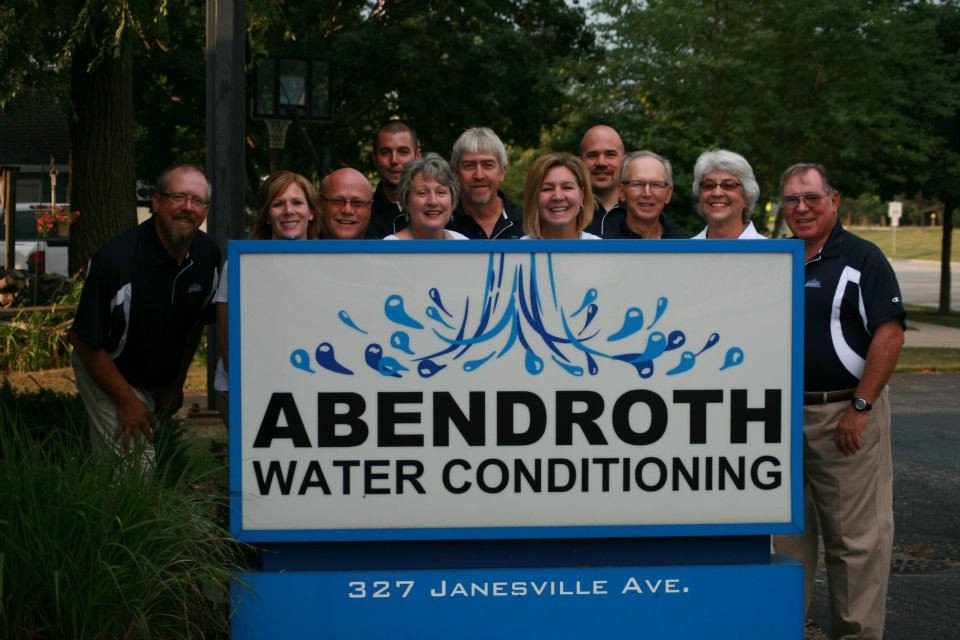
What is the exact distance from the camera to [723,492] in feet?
12.9

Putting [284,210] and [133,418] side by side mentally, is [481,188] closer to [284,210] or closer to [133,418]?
[284,210]

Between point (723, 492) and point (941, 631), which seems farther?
point (941, 631)

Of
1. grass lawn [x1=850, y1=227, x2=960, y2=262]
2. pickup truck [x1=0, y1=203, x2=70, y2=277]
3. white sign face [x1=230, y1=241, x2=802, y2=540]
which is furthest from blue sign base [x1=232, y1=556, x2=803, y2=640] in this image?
grass lawn [x1=850, y1=227, x2=960, y2=262]

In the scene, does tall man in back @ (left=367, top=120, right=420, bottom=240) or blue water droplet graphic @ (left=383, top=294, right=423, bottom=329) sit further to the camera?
tall man in back @ (left=367, top=120, right=420, bottom=240)

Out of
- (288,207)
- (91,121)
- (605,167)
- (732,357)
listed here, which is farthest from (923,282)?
(732,357)

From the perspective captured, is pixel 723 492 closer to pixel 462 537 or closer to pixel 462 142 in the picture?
pixel 462 537

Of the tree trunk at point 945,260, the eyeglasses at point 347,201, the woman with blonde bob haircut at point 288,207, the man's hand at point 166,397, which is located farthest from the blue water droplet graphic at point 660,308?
the tree trunk at point 945,260

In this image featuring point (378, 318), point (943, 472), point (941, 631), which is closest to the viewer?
point (378, 318)

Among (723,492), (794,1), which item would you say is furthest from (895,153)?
(723,492)

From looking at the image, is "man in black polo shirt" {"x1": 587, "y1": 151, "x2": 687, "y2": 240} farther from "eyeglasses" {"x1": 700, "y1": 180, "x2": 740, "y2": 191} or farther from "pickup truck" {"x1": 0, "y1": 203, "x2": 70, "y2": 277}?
"pickup truck" {"x1": 0, "y1": 203, "x2": 70, "y2": 277}

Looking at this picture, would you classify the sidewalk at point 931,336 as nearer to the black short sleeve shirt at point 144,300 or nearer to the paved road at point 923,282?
the paved road at point 923,282

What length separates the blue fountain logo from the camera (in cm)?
386

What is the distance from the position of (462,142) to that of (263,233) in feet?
3.83

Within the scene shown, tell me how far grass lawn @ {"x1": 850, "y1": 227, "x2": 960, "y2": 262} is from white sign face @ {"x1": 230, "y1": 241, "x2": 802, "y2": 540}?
67.9m
